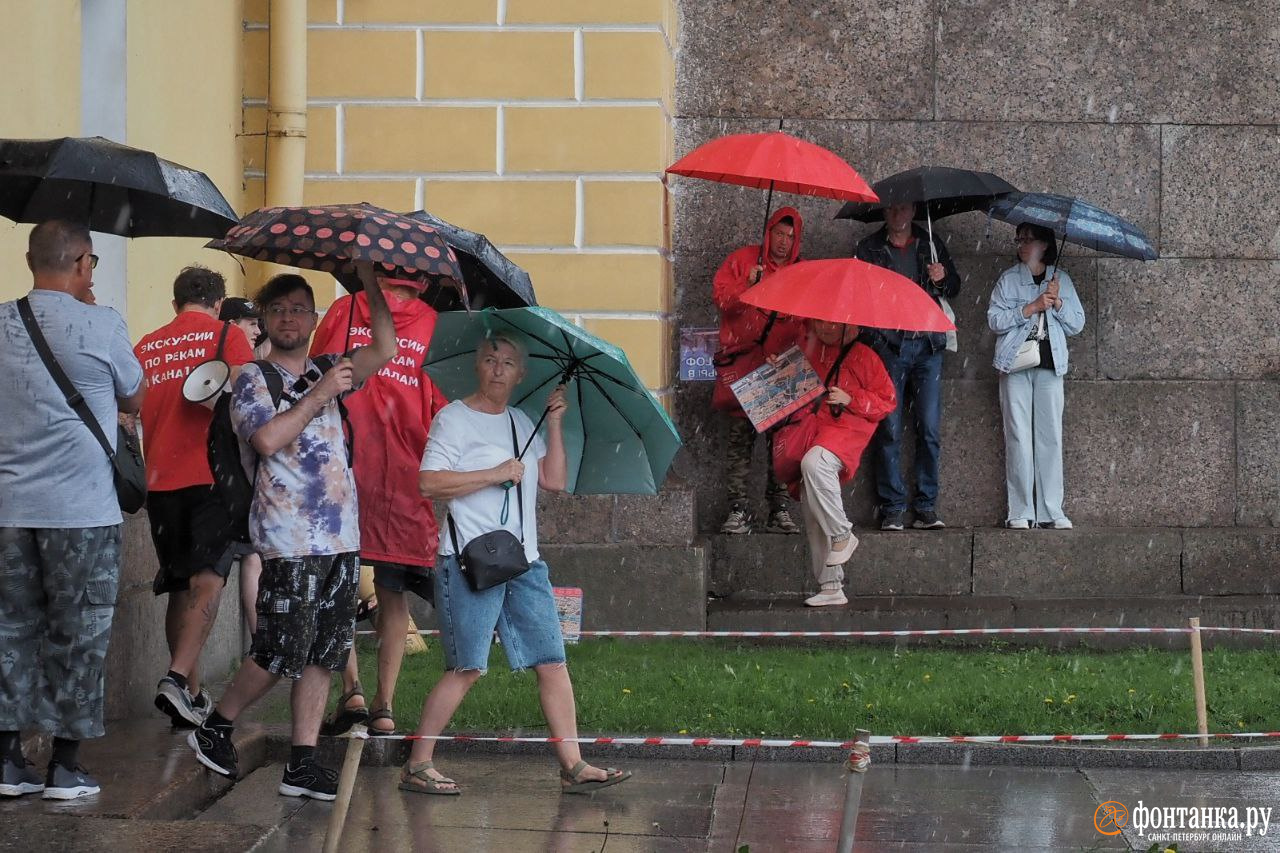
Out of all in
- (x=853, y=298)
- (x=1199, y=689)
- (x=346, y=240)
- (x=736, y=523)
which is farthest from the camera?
(x=736, y=523)

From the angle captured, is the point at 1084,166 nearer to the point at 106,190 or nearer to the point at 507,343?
the point at 507,343

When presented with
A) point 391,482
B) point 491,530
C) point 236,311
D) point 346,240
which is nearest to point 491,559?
point 491,530

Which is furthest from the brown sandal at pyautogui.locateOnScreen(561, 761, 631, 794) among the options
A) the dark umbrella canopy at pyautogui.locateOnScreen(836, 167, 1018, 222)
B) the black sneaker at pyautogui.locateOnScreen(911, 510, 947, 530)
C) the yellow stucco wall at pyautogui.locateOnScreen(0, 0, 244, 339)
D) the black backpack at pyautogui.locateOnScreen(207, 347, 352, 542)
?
the dark umbrella canopy at pyautogui.locateOnScreen(836, 167, 1018, 222)

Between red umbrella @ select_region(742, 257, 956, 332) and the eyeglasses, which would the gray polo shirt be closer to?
the eyeglasses

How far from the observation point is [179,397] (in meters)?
7.11

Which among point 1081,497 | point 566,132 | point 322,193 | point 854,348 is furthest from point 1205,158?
point 322,193

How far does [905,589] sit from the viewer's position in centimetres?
1073

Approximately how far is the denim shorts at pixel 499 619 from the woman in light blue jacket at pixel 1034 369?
5340mm

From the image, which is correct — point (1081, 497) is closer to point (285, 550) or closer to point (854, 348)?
point (854, 348)

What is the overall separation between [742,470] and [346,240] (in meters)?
5.88

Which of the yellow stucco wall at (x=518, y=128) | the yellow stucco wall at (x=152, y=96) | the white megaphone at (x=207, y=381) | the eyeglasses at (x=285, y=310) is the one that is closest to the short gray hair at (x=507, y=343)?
the eyeglasses at (x=285, y=310)

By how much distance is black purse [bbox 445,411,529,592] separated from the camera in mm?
6203

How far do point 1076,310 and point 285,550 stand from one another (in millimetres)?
6616

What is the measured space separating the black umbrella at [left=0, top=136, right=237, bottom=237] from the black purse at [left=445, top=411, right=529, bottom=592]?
149cm
